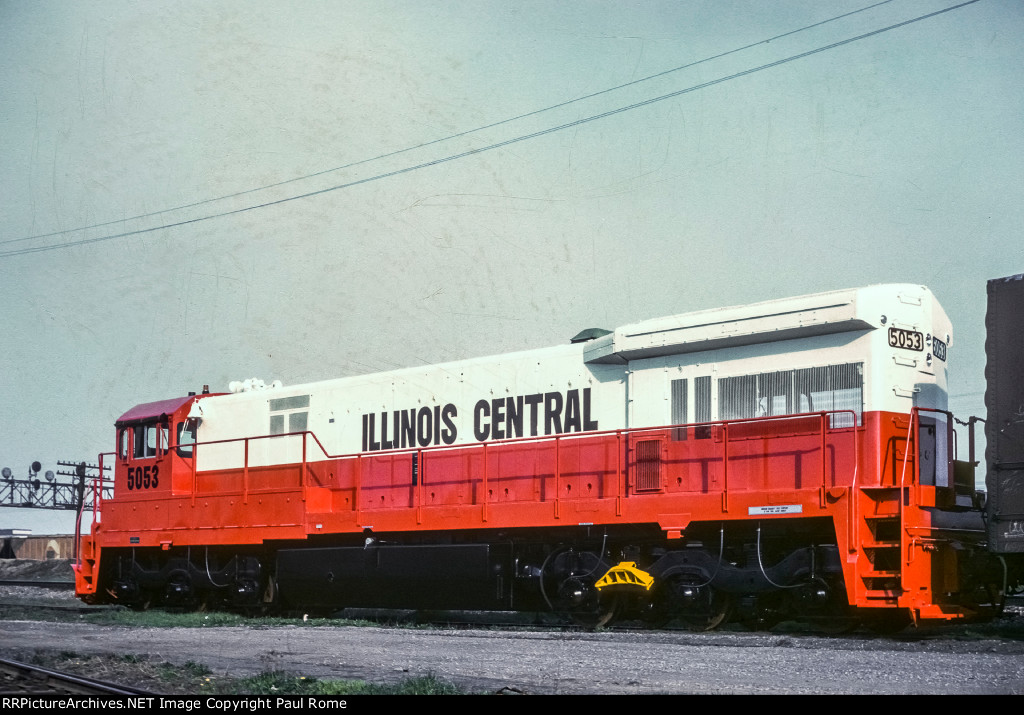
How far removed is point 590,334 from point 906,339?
401 cm

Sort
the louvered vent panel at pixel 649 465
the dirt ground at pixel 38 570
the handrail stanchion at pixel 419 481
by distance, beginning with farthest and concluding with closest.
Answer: the dirt ground at pixel 38 570
the handrail stanchion at pixel 419 481
the louvered vent panel at pixel 649 465

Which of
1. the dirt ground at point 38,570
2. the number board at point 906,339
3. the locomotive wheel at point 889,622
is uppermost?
the number board at point 906,339

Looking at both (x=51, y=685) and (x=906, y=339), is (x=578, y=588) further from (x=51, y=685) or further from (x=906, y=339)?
(x=51, y=685)

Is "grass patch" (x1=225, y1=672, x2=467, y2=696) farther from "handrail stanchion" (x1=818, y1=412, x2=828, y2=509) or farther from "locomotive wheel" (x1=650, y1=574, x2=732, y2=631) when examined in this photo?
"handrail stanchion" (x1=818, y1=412, x2=828, y2=509)

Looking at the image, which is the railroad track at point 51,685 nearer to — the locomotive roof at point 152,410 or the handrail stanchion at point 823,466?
the handrail stanchion at point 823,466

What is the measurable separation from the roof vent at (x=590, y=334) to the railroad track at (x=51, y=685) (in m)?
7.76

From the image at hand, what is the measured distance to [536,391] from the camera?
1516cm

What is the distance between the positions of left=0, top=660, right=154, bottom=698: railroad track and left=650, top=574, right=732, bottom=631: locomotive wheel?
664cm

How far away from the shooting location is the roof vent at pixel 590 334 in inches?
589

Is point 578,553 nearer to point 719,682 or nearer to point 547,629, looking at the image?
point 547,629

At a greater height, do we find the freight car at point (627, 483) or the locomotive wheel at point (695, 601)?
the freight car at point (627, 483)

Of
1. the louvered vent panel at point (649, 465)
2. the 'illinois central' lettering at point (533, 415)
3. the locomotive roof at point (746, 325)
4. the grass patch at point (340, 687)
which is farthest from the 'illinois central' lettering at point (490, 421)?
the grass patch at point (340, 687)

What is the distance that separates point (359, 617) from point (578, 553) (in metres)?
5.20
